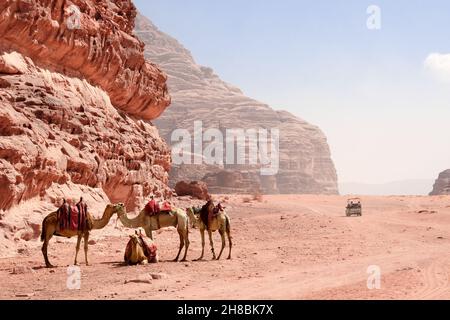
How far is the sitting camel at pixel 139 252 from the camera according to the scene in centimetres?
1409

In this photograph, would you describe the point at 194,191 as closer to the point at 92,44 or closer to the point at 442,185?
the point at 92,44

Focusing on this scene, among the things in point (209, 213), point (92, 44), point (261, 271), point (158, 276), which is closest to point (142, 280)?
point (158, 276)

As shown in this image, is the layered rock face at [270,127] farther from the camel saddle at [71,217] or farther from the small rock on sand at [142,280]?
the small rock on sand at [142,280]

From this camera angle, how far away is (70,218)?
13.8m

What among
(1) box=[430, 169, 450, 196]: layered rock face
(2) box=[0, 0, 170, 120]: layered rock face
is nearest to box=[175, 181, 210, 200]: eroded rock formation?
(2) box=[0, 0, 170, 120]: layered rock face

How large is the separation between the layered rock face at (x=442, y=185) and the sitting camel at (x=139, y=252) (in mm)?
101934

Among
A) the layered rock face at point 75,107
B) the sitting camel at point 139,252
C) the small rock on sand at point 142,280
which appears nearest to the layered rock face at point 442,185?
the layered rock face at point 75,107

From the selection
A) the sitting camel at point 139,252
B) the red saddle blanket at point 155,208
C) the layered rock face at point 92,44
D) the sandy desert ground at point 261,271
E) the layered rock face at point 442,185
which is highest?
the layered rock face at point 92,44

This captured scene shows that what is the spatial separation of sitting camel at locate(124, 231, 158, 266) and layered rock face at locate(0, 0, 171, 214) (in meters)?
5.13

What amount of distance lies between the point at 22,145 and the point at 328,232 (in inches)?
619

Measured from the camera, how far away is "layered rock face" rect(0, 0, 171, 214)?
17875 mm

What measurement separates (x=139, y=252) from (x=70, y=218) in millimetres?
2307
